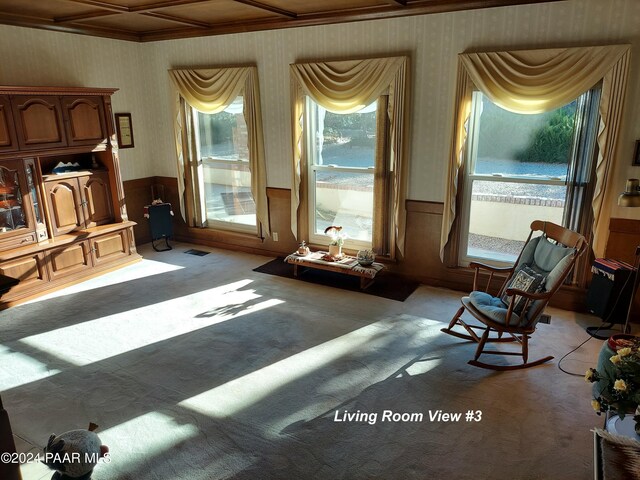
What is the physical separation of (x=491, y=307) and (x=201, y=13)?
4065mm

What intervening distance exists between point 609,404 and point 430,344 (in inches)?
69.9

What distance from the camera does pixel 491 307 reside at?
3.62 metres

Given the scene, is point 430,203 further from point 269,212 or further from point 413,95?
point 269,212

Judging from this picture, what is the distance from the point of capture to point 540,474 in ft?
8.16

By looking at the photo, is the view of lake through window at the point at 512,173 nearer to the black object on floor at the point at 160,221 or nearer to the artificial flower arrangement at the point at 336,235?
the artificial flower arrangement at the point at 336,235

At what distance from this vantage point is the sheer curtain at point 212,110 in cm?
562

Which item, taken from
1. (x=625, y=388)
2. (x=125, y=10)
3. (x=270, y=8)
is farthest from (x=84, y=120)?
(x=625, y=388)

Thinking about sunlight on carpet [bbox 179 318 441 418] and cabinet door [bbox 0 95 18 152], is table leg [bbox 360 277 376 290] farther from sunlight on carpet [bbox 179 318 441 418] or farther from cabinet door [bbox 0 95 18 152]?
cabinet door [bbox 0 95 18 152]

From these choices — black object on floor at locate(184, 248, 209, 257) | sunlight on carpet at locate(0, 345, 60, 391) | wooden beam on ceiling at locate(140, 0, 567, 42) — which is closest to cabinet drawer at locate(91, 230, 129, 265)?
black object on floor at locate(184, 248, 209, 257)

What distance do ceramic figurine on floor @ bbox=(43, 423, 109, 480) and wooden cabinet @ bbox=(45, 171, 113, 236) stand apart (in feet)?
12.5

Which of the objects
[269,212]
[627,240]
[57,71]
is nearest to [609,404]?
[627,240]

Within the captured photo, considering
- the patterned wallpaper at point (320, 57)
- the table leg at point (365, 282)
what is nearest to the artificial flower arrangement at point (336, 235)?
the table leg at point (365, 282)

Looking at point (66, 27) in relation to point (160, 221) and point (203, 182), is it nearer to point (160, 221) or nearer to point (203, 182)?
point (203, 182)

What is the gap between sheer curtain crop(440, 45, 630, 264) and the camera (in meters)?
3.83
